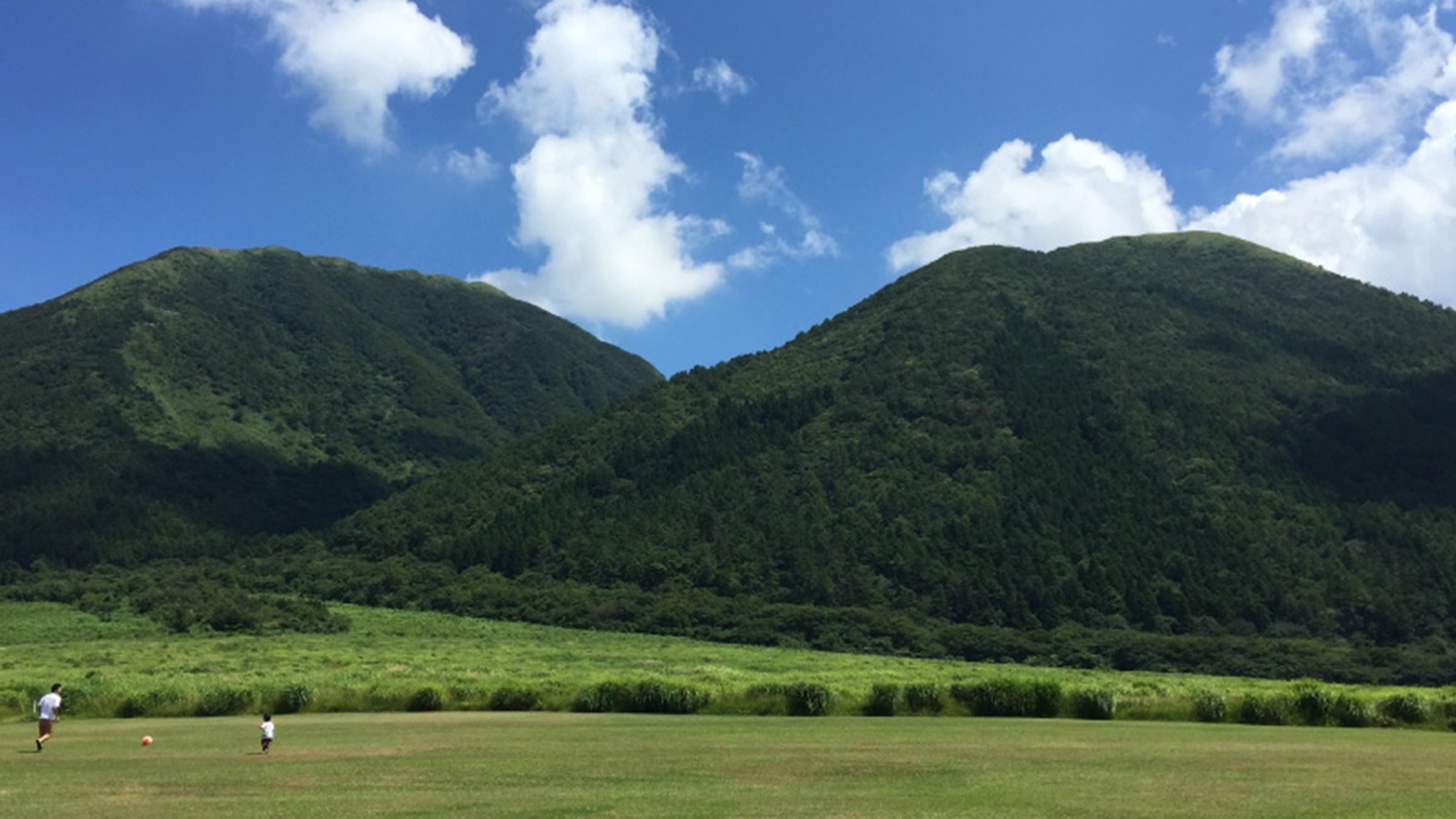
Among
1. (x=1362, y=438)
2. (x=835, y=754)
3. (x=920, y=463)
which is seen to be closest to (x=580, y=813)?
(x=835, y=754)

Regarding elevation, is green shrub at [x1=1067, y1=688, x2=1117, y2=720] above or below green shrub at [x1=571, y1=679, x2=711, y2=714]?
below

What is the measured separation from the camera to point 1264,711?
141ft

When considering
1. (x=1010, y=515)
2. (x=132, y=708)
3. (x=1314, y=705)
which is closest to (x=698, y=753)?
(x=1314, y=705)

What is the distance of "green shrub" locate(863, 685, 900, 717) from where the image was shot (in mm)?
44281

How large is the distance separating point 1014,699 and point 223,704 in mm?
34841

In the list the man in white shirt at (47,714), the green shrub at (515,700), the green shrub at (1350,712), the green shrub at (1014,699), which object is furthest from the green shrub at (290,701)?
the green shrub at (1350,712)

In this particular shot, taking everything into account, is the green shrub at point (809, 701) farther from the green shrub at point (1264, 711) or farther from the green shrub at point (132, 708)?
the green shrub at point (132, 708)

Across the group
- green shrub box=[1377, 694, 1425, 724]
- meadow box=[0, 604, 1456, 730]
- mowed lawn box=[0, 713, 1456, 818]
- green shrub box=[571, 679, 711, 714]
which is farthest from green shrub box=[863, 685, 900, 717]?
green shrub box=[1377, 694, 1425, 724]

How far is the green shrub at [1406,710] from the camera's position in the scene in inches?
1623

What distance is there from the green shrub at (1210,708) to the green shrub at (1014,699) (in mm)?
5727

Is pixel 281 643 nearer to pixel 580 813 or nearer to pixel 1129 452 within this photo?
pixel 580 813

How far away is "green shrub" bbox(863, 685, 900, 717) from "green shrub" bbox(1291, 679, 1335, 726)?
52.8 ft

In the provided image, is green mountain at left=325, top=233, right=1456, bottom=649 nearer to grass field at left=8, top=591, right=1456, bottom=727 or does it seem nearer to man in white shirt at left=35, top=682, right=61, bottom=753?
grass field at left=8, top=591, right=1456, bottom=727

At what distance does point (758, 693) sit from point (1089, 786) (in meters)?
24.3
